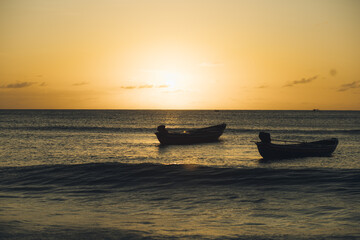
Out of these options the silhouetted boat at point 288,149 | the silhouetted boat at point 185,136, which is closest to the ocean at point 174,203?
the silhouetted boat at point 288,149

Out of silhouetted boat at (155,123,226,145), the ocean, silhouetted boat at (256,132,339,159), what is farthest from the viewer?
silhouetted boat at (155,123,226,145)

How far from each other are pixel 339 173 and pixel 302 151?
34.9ft

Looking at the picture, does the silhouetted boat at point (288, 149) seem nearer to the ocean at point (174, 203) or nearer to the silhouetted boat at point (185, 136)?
the ocean at point (174, 203)

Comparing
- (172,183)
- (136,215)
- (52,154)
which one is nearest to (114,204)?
(136,215)

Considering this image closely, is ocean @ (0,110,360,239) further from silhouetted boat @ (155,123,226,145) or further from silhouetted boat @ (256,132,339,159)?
silhouetted boat @ (155,123,226,145)

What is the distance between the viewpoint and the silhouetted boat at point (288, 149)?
3092 centimetres

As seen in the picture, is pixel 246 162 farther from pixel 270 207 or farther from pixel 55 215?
pixel 55 215

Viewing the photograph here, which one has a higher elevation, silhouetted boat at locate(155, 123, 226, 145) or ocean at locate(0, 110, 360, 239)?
silhouetted boat at locate(155, 123, 226, 145)

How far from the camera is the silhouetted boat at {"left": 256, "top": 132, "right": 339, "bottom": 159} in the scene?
30.9 metres

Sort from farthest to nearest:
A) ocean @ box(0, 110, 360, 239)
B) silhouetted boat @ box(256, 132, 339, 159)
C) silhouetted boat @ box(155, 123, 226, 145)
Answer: silhouetted boat @ box(155, 123, 226, 145) → silhouetted boat @ box(256, 132, 339, 159) → ocean @ box(0, 110, 360, 239)

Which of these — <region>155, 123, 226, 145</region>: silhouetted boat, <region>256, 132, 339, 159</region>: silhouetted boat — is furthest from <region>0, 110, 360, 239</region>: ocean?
<region>155, 123, 226, 145</region>: silhouetted boat

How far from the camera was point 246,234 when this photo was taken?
32.5 ft

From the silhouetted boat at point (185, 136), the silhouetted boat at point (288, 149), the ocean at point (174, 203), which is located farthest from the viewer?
the silhouetted boat at point (185, 136)

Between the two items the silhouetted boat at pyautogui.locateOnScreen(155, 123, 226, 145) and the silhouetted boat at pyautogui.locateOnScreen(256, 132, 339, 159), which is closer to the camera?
the silhouetted boat at pyautogui.locateOnScreen(256, 132, 339, 159)
